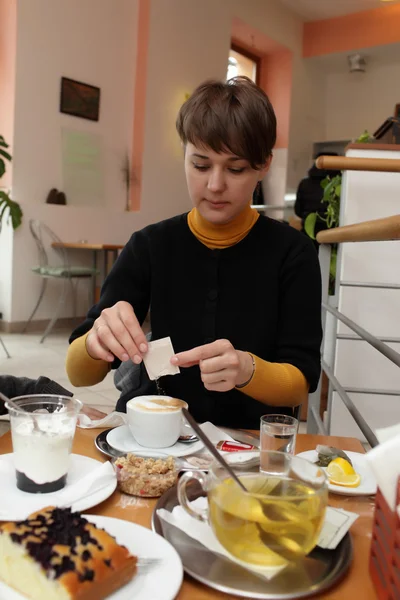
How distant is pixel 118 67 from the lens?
6.15 meters

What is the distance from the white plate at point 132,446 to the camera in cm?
82

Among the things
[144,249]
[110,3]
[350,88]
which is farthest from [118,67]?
[144,249]

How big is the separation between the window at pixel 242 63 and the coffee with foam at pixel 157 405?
757 cm

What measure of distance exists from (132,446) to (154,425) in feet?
0.16

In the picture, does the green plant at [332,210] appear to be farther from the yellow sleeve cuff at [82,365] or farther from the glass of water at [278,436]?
the glass of water at [278,436]

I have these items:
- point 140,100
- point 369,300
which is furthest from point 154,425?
point 140,100

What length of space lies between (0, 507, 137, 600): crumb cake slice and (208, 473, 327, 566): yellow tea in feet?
0.28

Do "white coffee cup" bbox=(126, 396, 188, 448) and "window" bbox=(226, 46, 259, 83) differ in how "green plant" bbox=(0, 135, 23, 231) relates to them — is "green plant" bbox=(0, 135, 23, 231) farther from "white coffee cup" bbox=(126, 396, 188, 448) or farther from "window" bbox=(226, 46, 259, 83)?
"window" bbox=(226, 46, 259, 83)

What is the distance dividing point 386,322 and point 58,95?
4.38 m

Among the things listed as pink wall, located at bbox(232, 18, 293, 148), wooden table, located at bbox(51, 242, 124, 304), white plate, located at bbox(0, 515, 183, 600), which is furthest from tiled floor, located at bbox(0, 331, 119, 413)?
pink wall, located at bbox(232, 18, 293, 148)

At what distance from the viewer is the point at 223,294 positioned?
4.16ft

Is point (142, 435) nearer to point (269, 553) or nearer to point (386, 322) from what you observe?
point (269, 553)

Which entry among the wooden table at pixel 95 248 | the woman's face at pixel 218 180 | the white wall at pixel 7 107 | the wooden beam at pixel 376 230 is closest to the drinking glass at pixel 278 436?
the wooden beam at pixel 376 230

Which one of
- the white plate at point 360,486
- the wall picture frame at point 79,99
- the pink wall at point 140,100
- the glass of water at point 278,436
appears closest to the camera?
the white plate at point 360,486
